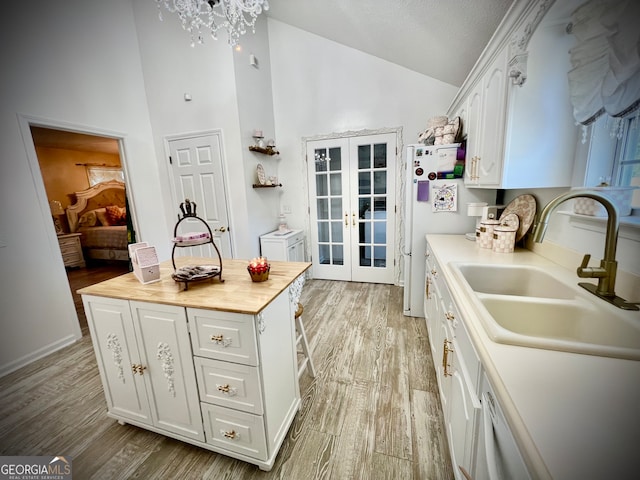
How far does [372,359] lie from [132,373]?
1.63 meters

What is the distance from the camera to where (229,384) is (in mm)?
1161

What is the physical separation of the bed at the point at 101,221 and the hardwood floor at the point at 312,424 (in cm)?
308

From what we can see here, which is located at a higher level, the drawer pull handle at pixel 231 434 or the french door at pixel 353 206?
the french door at pixel 353 206

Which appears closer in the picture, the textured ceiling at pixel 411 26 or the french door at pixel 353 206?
the textured ceiling at pixel 411 26

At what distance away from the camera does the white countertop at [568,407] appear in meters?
0.42

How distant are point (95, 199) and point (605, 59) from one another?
7.68m

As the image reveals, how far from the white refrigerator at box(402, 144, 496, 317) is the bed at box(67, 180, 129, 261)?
189 inches

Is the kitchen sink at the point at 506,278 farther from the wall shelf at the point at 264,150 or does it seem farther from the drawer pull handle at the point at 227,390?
the wall shelf at the point at 264,150

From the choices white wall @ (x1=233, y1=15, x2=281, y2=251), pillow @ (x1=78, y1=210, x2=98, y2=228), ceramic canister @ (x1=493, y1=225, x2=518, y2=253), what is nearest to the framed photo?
pillow @ (x1=78, y1=210, x2=98, y2=228)

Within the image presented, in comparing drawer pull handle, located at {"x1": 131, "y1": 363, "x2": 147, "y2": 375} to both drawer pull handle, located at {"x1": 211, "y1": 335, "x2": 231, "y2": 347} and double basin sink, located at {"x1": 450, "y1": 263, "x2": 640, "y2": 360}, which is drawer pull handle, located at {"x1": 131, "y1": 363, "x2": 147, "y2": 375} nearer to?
drawer pull handle, located at {"x1": 211, "y1": 335, "x2": 231, "y2": 347}

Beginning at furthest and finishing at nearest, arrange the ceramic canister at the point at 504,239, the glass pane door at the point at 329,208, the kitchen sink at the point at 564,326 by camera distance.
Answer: the glass pane door at the point at 329,208 < the ceramic canister at the point at 504,239 < the kitchen sink at the point at 564,326

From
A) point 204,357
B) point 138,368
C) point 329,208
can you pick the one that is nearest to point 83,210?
point 329,208

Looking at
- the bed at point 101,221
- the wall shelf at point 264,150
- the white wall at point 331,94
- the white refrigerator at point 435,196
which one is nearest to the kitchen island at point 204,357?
the white refrigerator at point 435,196

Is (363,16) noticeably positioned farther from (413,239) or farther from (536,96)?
(413,239)
